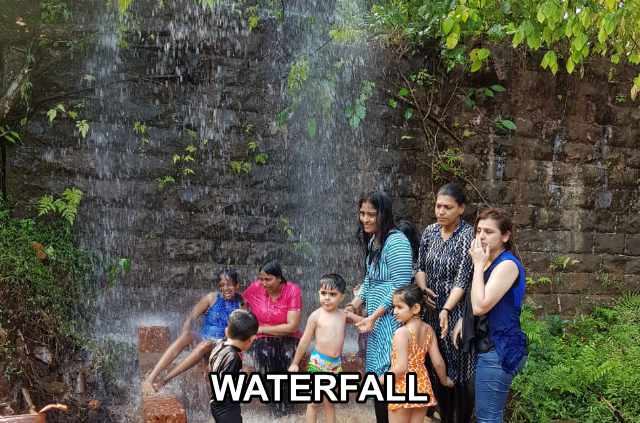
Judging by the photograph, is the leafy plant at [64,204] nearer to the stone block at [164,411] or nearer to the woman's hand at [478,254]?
the stone block at [164,411]

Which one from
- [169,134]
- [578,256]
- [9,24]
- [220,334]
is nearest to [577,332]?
[578,256]

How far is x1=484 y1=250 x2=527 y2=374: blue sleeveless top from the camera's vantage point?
13.4ft

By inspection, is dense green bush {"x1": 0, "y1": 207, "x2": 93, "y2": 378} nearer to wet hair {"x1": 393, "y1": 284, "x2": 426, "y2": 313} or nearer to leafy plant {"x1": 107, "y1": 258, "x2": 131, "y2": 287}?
leafy plant {"x1": 107, "y1": 258, "x2": 131, "y2": 287}

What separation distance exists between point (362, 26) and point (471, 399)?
5.01 m

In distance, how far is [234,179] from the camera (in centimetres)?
741

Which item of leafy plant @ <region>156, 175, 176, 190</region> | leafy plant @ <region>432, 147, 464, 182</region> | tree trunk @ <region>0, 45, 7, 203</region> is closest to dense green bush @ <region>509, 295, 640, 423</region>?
leafy plant @ <region>432, 147, 464, 182</region>

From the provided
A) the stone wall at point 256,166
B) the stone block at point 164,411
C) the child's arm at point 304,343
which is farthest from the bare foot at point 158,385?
the stone wall at point 256,166

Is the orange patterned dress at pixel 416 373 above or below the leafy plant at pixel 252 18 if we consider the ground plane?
below

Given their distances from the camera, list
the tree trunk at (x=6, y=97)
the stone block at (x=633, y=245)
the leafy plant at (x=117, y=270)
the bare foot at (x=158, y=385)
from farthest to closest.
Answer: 1. the stone block at (x=633, y=245)
2. the leafy plant at (x=117, y=270)
3. the tree trunk at (x=6, y=97)
4. the bare foot at (x=158, y=385)

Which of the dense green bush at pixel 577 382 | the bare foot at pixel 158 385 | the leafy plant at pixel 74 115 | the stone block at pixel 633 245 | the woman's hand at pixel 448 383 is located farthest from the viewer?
the stone block at pixel 633 245

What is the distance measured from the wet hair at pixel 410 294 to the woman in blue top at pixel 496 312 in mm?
418

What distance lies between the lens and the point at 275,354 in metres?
5.38

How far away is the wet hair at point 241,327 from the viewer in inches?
152

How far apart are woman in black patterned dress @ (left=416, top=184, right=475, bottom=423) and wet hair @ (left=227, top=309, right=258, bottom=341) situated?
1452mm
